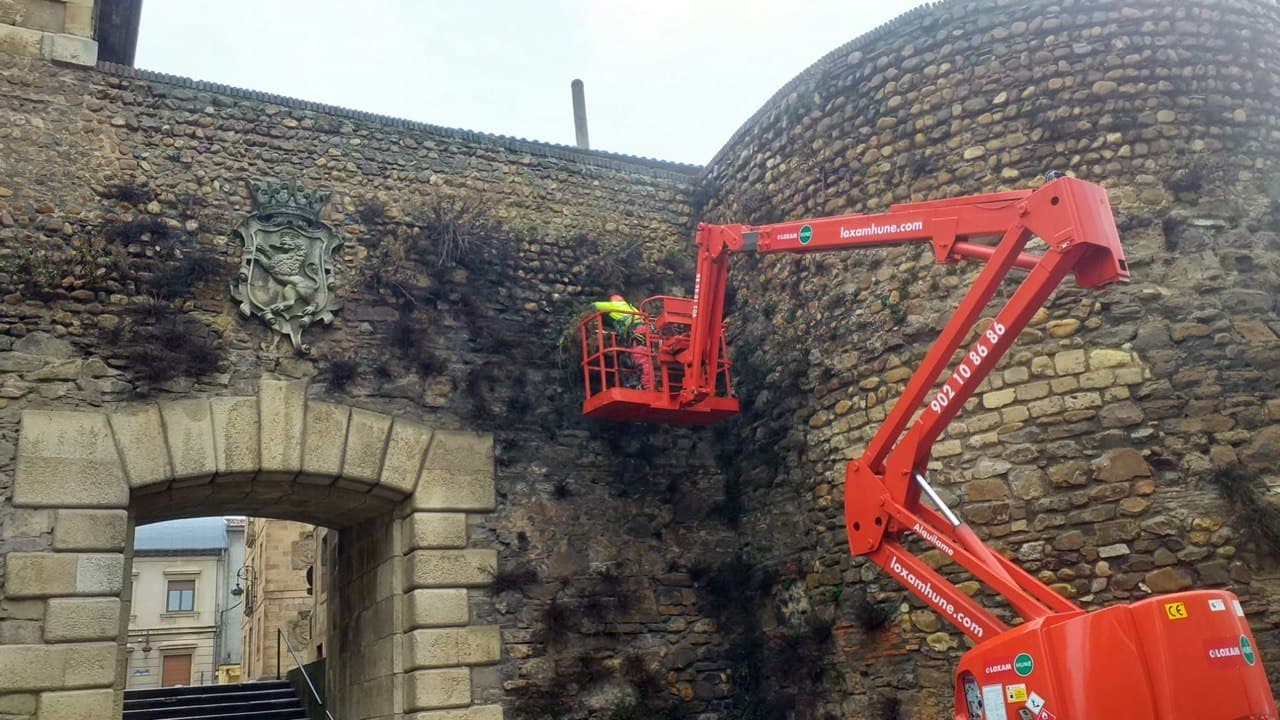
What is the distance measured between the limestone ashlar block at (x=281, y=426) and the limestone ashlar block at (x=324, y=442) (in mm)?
49

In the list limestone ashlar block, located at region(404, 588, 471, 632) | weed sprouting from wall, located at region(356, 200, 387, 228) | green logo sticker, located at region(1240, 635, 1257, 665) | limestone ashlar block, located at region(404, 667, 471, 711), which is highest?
weed sprouting from wall, located at region(356, 200, 387, 228)

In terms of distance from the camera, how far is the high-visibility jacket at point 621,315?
8.42 metres

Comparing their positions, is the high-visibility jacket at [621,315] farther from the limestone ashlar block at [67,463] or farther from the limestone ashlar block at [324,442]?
the limestone ashlar block at [67,463]

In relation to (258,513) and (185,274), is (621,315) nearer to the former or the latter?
(185,274)

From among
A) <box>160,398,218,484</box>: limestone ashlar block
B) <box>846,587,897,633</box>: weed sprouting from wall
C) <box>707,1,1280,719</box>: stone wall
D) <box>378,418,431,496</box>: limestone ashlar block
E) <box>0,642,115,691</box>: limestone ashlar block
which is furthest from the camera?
<box>378,418,431,496</box>: limestone ashlar block

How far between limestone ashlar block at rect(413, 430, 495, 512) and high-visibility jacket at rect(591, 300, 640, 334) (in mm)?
1321

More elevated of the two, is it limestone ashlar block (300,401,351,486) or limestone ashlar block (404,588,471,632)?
limestone ashlar block (300,401,351,486)

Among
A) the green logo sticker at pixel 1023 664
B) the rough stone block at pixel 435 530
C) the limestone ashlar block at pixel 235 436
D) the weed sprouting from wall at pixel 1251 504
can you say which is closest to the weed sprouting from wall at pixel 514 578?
the rough stone block at pixel 435 530

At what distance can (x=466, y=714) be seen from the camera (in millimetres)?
7602

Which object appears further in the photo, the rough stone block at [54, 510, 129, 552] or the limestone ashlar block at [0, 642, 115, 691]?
the rough stone block at [54, 510, 129, 552]

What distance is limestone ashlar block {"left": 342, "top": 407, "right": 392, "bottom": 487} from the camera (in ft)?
25.8

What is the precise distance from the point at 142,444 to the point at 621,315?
11.5ft

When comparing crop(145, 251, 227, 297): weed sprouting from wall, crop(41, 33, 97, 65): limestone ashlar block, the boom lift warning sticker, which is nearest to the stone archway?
crop(145, 251, 227, 297): weed sprouting from wall

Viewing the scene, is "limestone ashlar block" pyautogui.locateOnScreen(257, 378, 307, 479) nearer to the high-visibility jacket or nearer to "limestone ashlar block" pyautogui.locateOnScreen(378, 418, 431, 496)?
"limestone ashlar block" pyautogui.locateOnScreen(378, 418, 431, 496)
